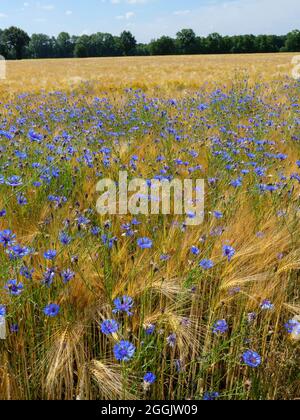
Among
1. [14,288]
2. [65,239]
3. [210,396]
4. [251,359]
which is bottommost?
[210,396]

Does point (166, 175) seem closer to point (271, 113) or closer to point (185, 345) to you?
point (185, 345)

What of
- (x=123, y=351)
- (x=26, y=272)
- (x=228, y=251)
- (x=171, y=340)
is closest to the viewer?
(x=123, y=351)

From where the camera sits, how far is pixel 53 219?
2.20m

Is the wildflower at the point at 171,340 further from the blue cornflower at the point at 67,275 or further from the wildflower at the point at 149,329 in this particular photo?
the blue cornflower at the point at 67,275

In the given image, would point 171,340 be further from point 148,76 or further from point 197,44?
point 197,44

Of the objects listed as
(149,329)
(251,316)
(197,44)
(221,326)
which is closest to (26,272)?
(149,329)

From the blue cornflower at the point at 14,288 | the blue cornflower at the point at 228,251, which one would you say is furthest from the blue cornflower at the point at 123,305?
the blue cornflower at the point at 228,251

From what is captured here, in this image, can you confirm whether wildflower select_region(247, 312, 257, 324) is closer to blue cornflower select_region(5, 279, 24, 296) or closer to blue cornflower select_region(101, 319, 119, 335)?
blue cornflower select_region(101, 319, 119, 335)

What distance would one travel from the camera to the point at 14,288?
153cm

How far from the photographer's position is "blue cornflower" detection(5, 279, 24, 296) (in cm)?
151

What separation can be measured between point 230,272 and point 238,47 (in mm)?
70080

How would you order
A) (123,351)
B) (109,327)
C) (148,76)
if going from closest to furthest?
(123,351) → (109,327) → (148,76)

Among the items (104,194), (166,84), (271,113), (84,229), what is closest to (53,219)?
(84,229)

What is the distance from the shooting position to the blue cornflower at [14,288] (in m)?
1.51
